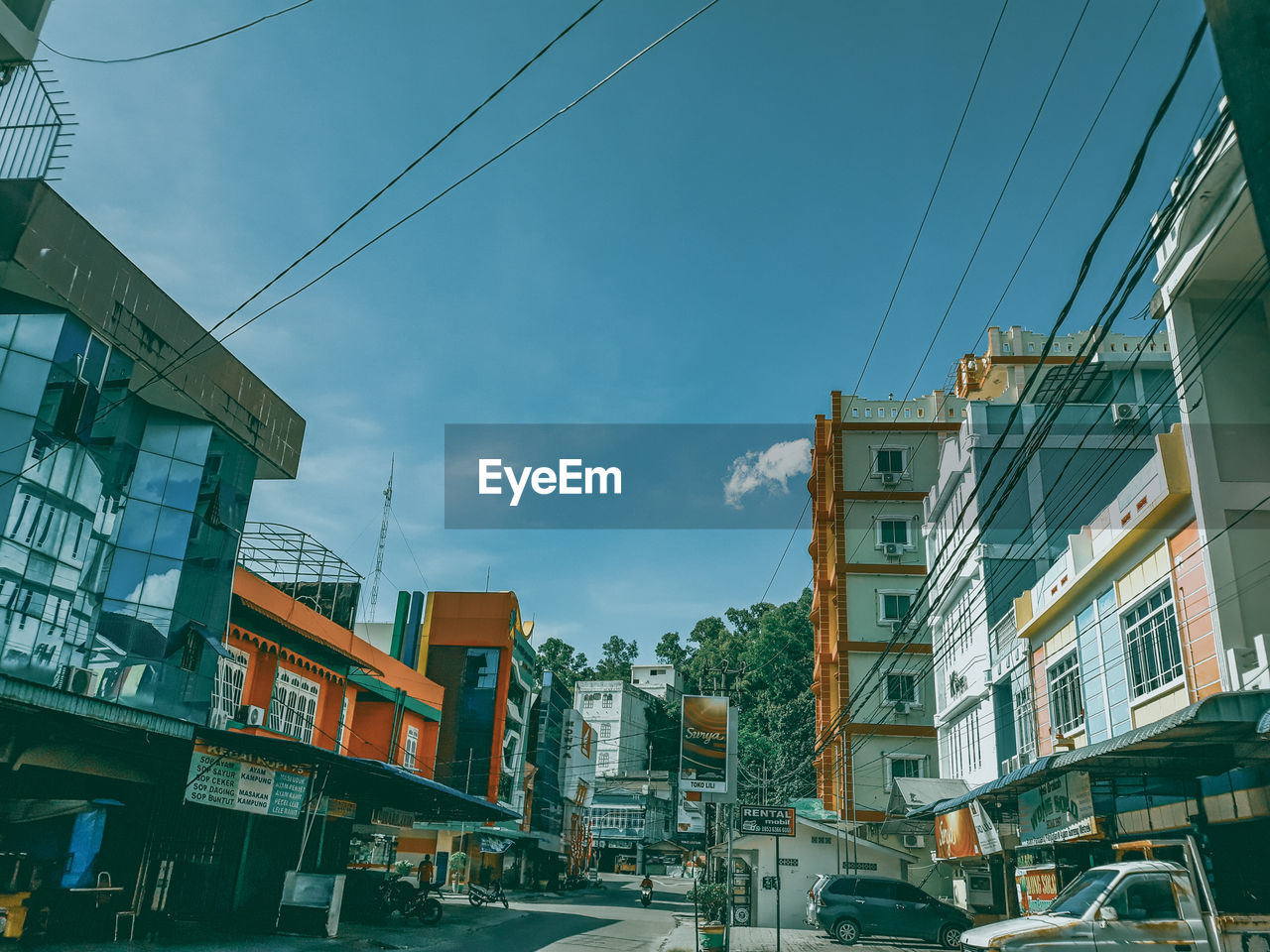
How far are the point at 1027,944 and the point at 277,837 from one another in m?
19.2

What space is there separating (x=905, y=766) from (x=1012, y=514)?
49.0 feet

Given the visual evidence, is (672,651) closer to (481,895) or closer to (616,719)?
(616,719)

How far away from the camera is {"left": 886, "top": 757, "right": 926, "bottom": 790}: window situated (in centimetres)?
3700

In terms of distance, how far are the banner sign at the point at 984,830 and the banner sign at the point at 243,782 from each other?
16053mm

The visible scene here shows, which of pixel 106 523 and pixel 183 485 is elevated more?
pixel 183 485

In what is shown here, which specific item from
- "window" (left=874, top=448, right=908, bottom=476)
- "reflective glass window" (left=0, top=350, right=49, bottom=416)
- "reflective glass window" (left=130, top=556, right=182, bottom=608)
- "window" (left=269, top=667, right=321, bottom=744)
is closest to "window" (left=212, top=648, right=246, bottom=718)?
"window" (left=269, top=667, right=321, bottom=744)

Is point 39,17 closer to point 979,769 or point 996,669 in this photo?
point 996,669

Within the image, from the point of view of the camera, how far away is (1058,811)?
57.5 ft

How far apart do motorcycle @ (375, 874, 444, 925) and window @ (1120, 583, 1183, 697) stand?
18603mm

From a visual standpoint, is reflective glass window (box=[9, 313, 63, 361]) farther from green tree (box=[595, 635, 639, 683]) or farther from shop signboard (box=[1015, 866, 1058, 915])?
green tree (box=[595, 635, 639, 683])

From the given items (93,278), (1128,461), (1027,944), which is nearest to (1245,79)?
(1027,944)

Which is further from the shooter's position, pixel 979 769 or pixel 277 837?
pixel 979 769

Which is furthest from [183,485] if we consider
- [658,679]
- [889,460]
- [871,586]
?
[658,679]

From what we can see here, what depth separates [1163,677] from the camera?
15.6 metres
